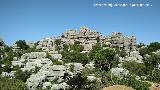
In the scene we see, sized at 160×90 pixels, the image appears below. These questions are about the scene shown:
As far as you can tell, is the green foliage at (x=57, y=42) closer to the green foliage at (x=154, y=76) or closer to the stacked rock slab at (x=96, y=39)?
the stacked rock slab at (x=96, y=39)

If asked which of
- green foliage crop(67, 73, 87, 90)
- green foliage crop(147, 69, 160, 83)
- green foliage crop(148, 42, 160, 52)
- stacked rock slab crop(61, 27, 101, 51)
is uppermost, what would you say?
stacked rock slab crop(61, 27, 101, 51)

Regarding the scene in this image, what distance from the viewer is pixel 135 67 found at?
269 ft

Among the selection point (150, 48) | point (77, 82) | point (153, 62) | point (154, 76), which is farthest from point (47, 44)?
point (77, 82)

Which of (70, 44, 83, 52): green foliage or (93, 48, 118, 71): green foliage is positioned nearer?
(93, 48, 118, 71): green foliage

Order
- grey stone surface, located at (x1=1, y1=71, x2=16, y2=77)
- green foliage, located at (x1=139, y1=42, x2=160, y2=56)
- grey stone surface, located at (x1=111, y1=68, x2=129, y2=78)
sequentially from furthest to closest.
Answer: green foliage, located at (x1=139, y1=42, x2=160, y2=56)
grey stone surface, located at (x1=111, y1=68, x2=129, y2=78)
grey stone surface, located at (x1=1, y1=71, x2=16, y2=77)

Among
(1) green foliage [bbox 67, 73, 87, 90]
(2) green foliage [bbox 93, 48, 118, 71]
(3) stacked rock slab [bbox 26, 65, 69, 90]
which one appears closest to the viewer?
(1) green foliage [bbox 67, 73, 87, 90]

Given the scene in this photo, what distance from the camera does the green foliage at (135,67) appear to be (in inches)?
3191

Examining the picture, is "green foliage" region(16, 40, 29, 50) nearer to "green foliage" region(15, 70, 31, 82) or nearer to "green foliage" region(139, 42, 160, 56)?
"green foliage" region(139, 42, 160, 56)

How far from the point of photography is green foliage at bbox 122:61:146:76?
81062 millimetres

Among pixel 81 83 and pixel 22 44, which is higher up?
pixel 22 44

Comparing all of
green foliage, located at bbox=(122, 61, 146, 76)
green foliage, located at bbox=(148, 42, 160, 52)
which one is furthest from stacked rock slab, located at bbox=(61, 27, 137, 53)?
green foliage, located at bbox=(122, 61, 146, 76)

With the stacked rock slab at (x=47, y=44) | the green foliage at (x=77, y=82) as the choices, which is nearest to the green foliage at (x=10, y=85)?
the green foliage at (x=77, y=82)

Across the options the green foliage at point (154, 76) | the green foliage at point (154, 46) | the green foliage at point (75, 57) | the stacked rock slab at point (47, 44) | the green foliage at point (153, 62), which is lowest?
the green foliage at point (154, 76)

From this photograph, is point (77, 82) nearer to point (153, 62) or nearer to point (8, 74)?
point (8, 74)
